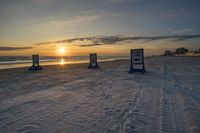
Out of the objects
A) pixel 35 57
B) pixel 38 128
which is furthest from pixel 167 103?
pixel 35 57

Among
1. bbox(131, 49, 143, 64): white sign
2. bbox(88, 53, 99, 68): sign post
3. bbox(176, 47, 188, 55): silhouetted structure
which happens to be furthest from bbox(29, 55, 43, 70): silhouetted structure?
bbox(176, 47, 188, 55): silhouetted structure

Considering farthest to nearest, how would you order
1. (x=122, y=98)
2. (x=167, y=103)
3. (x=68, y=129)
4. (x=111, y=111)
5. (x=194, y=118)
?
(x=122, y=98) → (x=167, y=103) → (x=111, y=111) → (x=194, y=118) → (x=68, y=129)

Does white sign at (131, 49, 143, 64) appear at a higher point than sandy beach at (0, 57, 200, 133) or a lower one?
higher

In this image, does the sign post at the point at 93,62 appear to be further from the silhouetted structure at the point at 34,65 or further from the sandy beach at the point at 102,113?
the sandy beach at the point at 102,113

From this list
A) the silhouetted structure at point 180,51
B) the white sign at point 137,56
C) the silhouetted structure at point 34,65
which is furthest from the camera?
the silhouetted structure at point 180,51

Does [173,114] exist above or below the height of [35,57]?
below

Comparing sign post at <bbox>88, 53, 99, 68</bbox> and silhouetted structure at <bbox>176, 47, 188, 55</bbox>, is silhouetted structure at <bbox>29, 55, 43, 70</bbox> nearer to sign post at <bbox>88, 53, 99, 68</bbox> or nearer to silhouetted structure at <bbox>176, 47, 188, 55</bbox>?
sign post at <bbox>88, 53, 99, 68</bbox>

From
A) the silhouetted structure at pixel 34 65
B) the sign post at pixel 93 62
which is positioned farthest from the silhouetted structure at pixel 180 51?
the silhouetted structure at pixel 34 65

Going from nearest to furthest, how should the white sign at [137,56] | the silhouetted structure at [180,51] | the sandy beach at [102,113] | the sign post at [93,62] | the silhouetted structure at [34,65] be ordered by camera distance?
the sandy beach at [102,113], the white sign at [137,56], the silhouetted structure at [34,65], the sign post at [93,62], the silhouetted structure at [180,51]

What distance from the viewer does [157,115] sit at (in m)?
5.11

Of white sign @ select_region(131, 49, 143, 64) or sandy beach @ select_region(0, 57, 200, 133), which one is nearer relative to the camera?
sandy beach @ select_region(0, 57, 200, 133)

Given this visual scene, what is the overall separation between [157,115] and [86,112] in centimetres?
175

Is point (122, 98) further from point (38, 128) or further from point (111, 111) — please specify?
point (38, 128)

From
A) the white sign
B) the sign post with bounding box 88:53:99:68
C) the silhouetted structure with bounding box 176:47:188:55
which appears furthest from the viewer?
the silhouetted structure with bounding box 176:47:188:55
